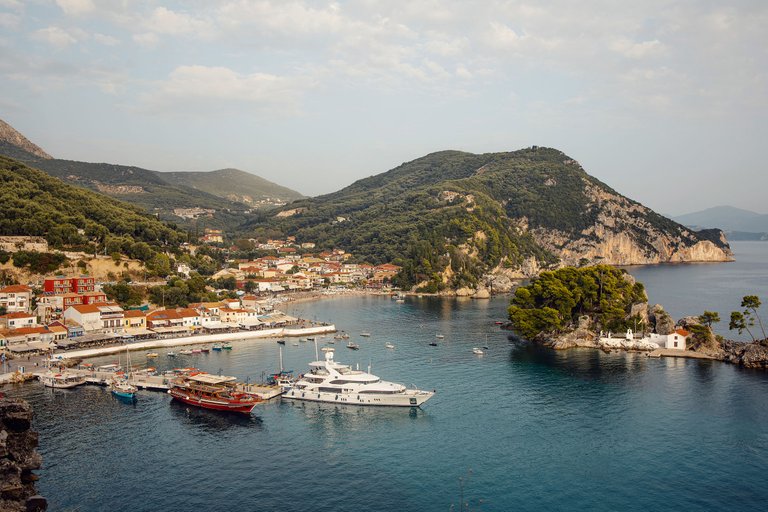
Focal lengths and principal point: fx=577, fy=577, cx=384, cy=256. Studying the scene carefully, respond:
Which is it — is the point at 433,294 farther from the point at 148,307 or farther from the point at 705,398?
the point at 705,398

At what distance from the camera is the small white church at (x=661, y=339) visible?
196 ft

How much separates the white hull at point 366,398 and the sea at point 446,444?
658 millimetres

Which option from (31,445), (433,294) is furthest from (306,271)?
(31,445)

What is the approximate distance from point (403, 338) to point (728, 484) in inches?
1684

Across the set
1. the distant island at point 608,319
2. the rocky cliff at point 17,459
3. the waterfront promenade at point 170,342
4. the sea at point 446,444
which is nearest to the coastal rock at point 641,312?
the distant island at point 608,319

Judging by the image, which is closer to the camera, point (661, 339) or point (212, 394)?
point (212, 394)

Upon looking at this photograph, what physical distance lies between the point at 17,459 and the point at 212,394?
18342mm

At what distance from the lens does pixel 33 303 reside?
6788 centimetres

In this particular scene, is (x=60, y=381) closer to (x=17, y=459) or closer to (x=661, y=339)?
(x=17, y=459)

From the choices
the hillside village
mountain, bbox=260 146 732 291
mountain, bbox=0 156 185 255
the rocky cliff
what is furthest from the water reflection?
mountain, bbox=260 146 732 291

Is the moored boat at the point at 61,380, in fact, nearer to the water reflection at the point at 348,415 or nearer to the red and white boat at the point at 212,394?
the red and white boat at the point at 212,394

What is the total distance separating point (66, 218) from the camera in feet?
275

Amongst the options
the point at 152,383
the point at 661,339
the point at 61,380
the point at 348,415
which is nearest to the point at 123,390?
the point at 152,383

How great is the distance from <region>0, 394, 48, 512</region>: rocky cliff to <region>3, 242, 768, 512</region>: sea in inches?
85.4
